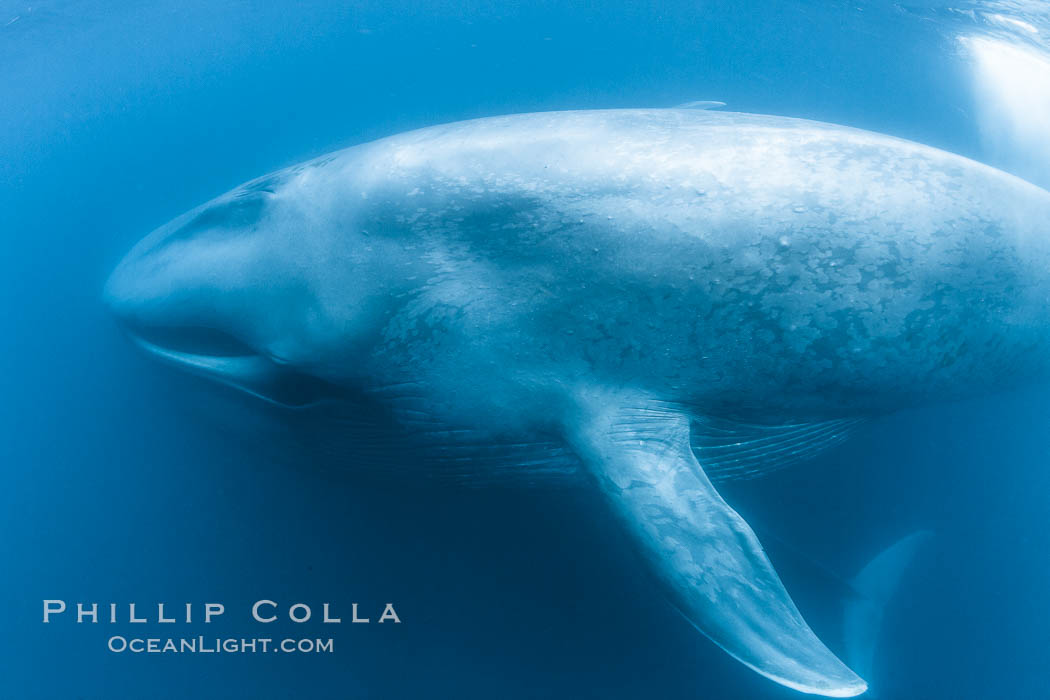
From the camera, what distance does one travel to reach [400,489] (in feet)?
19.7

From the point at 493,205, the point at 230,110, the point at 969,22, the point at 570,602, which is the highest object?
the point at 969,22

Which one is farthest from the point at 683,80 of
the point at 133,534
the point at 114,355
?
the point at 133,534

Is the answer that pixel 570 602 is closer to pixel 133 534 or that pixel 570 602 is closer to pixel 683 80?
pixel 133 534

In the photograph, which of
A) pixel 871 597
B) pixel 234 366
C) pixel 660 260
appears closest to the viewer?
pixel 660 260

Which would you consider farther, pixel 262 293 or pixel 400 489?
pixel 400 489

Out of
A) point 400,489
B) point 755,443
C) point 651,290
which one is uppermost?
point 400,489

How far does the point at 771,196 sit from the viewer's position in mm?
3529

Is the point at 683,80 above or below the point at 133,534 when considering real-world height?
above

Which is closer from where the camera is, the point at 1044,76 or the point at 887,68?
the point at 887,68

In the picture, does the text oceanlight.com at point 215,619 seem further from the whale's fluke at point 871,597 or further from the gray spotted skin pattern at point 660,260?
the whale's fluke at point 871,597

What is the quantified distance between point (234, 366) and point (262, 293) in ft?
2.30

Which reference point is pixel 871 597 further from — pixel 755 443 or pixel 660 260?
pixel 660 260

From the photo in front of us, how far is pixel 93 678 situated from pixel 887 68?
16.0m

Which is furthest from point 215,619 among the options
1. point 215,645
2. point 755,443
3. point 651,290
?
point 651,290
